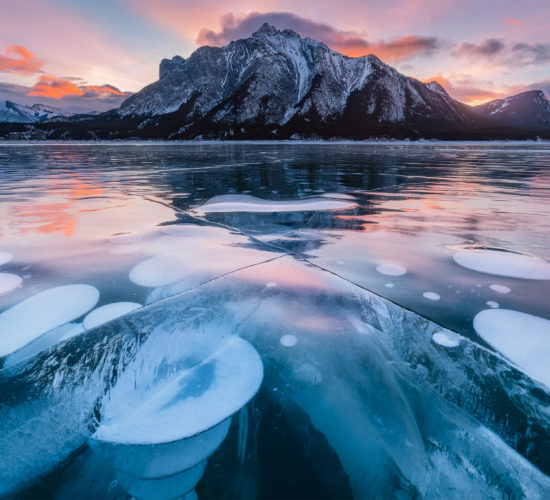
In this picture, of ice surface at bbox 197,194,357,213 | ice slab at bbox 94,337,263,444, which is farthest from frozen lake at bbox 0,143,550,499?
ice surface at bbox 197,194,357,213

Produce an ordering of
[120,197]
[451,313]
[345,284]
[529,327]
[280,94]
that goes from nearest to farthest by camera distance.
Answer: [529,327], [451,313], [345,284], [120,197], [280,94]

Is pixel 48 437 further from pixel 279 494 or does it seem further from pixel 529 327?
pixel 529 327

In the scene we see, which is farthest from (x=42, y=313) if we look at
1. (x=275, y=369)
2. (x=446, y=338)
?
(x=446, y=338)

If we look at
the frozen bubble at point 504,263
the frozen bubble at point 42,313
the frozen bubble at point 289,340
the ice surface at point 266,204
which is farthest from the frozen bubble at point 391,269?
the ice surface at point 266,204

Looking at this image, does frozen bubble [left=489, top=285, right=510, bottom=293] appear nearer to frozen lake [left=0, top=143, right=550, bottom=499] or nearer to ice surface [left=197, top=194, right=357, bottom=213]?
frozen lake [left=0, top=143, right=550, bottom=499]

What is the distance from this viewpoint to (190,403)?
1.59 m

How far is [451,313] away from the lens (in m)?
2.33

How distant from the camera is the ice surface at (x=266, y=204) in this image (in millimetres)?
6035

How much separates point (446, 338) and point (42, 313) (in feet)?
9.70

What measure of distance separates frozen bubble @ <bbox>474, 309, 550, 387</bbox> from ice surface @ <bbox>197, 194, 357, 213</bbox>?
406 centimetres

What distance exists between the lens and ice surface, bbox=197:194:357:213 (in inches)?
238

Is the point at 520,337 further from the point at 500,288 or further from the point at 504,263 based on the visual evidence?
the point at 504,263

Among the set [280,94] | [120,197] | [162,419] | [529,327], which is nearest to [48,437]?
[162,419]

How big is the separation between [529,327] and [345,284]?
1.34 meters
